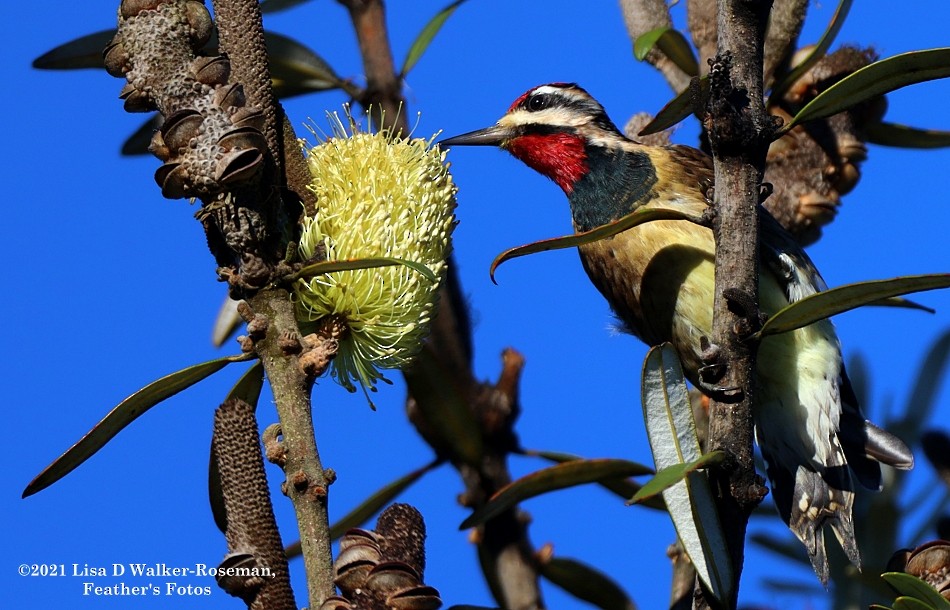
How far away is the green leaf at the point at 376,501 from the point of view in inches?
92.6

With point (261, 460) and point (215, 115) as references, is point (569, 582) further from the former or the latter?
point (215, 115)

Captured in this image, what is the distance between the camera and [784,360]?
9.98 feet

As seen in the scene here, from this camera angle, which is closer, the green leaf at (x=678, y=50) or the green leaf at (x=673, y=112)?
the green leaf at (x=673, y=112)


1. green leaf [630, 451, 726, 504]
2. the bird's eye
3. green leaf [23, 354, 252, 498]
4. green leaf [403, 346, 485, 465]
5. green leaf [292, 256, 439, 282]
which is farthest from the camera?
the bird's eye

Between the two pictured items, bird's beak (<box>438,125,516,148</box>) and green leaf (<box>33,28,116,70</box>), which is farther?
bird's beak (<box>438,125,516,148</box>)

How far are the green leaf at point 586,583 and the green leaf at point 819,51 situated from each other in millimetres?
1296

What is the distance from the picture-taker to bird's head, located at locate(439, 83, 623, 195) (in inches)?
130

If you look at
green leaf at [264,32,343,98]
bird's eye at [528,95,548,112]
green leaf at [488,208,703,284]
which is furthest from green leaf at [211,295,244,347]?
green leaf at [488,208,703,284]

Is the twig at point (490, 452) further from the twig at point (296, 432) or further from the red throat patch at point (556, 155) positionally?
the red throat patch at point (556, 155)

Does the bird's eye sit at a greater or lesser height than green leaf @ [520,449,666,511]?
greater

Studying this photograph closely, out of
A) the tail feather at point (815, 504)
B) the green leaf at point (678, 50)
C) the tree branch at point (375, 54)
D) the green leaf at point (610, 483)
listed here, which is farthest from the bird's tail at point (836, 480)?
the tree branch at point (375, 54)

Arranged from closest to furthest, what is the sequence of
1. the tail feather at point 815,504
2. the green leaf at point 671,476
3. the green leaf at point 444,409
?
the green leaf at point 671,476
the green leaf at point 444,409
the tail feather at point 815,504

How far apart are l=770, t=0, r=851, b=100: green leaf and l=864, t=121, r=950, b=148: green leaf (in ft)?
1.07

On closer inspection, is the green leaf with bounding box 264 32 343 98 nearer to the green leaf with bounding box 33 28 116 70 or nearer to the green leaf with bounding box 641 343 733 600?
the green leaf with bounding box 33 28 116 70
